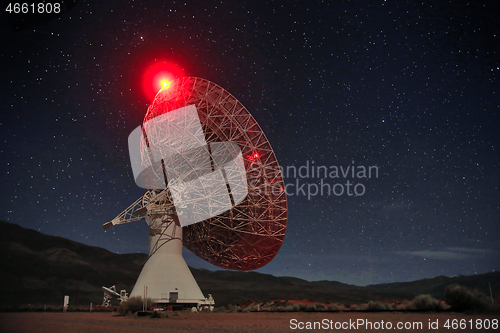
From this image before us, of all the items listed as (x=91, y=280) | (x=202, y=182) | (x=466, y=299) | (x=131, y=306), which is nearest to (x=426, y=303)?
(x=466, y=299)

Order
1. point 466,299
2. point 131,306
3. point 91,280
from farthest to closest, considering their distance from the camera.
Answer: point 91,280
point 131,306
point 466,299

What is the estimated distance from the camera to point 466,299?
15172 millimetres

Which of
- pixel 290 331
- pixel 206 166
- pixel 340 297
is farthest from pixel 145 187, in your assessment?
pixel 340 297

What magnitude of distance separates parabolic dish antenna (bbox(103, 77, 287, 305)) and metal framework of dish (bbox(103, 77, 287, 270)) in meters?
0.06

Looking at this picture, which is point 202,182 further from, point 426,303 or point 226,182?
point 426,303

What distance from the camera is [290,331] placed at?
10.9 metres

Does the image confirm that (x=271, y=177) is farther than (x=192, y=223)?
No

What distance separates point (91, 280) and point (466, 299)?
2306 inches

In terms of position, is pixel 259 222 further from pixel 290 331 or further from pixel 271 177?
pixel 290 331

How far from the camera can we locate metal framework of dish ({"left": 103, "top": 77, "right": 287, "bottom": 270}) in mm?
20516

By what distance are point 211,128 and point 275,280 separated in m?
61.3

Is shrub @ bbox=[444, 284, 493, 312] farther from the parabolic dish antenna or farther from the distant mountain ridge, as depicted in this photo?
the distant mountain ridge

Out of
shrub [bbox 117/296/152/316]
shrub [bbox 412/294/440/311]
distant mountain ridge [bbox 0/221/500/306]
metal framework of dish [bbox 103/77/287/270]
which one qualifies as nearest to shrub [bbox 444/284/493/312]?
shrub [bbox 412/294/440/311]

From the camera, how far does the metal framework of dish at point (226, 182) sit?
67.3 ft
